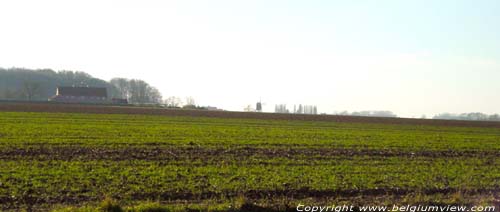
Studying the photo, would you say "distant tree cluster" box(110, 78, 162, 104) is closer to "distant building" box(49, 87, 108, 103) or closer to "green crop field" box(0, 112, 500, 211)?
"distant building" box(49, 87, 108, 103)

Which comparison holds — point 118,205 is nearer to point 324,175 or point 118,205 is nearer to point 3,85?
point 324,175

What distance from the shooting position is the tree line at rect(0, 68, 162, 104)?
458 ft

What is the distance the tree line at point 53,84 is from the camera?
139663 mm

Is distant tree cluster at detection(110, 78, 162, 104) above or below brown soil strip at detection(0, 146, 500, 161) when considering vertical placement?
above

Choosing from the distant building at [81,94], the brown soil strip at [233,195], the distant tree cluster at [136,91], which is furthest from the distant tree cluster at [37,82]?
the brown soil strip at [233,195]

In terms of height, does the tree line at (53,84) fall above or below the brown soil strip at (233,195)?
above

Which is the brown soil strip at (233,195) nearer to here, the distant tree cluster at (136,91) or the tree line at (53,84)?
the tree line at (53,84)

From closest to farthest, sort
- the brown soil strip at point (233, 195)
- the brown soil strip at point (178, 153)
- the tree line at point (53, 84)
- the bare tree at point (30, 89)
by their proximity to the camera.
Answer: the brown soil strip at point (233, 195) → the brown soil strip at point (178, 153) → the bare tree at point (30, 89) → the tree line at point (53, 84)

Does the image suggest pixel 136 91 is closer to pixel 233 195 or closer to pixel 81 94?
pixel 81 94

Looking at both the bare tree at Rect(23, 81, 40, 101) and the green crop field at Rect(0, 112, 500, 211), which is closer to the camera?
the green crop field at Rect(0, 112, 500, 211)

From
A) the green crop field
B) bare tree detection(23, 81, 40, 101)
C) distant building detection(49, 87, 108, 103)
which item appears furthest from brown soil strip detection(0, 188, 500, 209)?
bare tree detection(23, 81, 40, 101)

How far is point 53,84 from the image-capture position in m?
167

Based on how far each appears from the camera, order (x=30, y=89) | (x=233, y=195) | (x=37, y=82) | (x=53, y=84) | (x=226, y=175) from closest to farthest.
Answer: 1. (x=233, y=195)
2. (x=226, y=175)
3. (x=30, y=89)
4. (x=37, y=82)
5. (x=53, y=84)

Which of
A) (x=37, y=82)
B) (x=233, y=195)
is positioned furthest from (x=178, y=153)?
(x=37, y=82)
